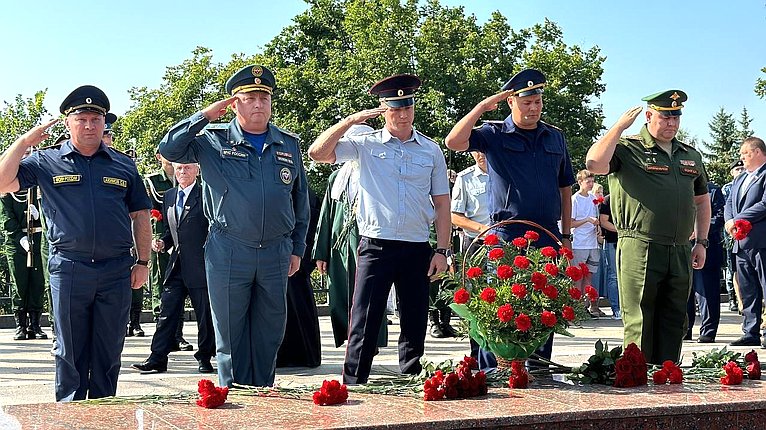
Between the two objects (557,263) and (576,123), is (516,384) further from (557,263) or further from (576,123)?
(576,123)

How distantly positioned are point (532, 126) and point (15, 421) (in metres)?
4.00

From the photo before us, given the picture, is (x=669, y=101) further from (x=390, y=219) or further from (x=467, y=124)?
(x=390, y=219)

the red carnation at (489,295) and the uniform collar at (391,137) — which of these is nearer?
the red carnation at (489,295)

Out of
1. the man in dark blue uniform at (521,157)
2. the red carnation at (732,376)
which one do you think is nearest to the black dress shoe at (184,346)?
the man in dark blue uniform at (521,157)

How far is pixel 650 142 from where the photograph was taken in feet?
23.3

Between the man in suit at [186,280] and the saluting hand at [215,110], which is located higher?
the saluting hand at [215,110]

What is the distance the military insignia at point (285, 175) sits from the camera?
253 inches

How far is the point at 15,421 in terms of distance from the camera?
4.32m

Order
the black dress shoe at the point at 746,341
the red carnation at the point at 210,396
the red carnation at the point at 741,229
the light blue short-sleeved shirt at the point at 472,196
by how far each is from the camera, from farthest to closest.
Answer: the black dress shoe at the point at 746,341 → the light blue short-sleeved shirt at the point at 472,196 → the red carnation at the point at 741,229 → the red carnation at the point at 210,396

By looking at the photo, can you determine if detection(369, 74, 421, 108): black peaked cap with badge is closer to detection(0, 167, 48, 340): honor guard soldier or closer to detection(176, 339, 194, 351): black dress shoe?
detection(176, 339, 194, 351): black dress shoe

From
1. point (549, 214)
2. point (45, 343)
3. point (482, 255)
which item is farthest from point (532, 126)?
point (45, 343)

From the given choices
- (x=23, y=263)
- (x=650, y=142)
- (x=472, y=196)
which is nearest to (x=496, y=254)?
(x=650, y=142)

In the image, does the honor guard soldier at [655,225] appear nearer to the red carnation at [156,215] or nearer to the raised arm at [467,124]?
the raised arm at [467,124]

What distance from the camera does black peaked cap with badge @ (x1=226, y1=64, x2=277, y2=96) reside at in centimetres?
641
